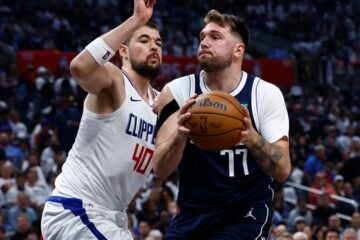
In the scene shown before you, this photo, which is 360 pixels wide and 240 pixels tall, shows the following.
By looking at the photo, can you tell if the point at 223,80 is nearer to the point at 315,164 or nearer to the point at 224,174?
the point at 224,174

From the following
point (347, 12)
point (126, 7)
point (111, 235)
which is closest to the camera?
point (111, 235)

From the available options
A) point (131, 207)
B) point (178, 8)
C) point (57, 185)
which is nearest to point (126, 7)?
point (178, 8)

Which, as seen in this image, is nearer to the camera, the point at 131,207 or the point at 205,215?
the point at 205,215

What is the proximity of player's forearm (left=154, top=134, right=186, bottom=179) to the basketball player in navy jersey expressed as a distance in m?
0.02

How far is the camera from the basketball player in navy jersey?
5.65 m

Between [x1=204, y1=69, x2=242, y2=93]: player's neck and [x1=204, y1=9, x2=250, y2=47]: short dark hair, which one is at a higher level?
[x1=204, y1=9, x2=250, y2=47]: short dark hair

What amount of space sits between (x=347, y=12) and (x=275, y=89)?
2725cm

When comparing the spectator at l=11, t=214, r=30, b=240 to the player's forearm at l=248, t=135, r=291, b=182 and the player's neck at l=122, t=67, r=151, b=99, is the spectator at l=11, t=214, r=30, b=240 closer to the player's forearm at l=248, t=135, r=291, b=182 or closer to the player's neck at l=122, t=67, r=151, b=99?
the player's neck at l=122, t=67, r=151, b=99

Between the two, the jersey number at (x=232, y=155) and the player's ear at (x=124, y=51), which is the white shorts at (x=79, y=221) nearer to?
the jersey number at (x=232, y=155)

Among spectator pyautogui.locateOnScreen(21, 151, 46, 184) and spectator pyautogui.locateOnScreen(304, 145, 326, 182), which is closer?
spectator pyautogui.locateOnScreen(21, 151, 46, 184)

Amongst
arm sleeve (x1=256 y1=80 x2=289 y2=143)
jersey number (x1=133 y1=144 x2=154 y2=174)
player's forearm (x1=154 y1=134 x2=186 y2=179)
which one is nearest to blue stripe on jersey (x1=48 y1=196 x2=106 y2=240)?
jersey number (x1=133 y1=144 x2=154 y2=174)

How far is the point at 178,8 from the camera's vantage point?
2908cm

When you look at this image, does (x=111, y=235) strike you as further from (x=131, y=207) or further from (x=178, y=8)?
(x=178, y=8)

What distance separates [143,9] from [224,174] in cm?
122
